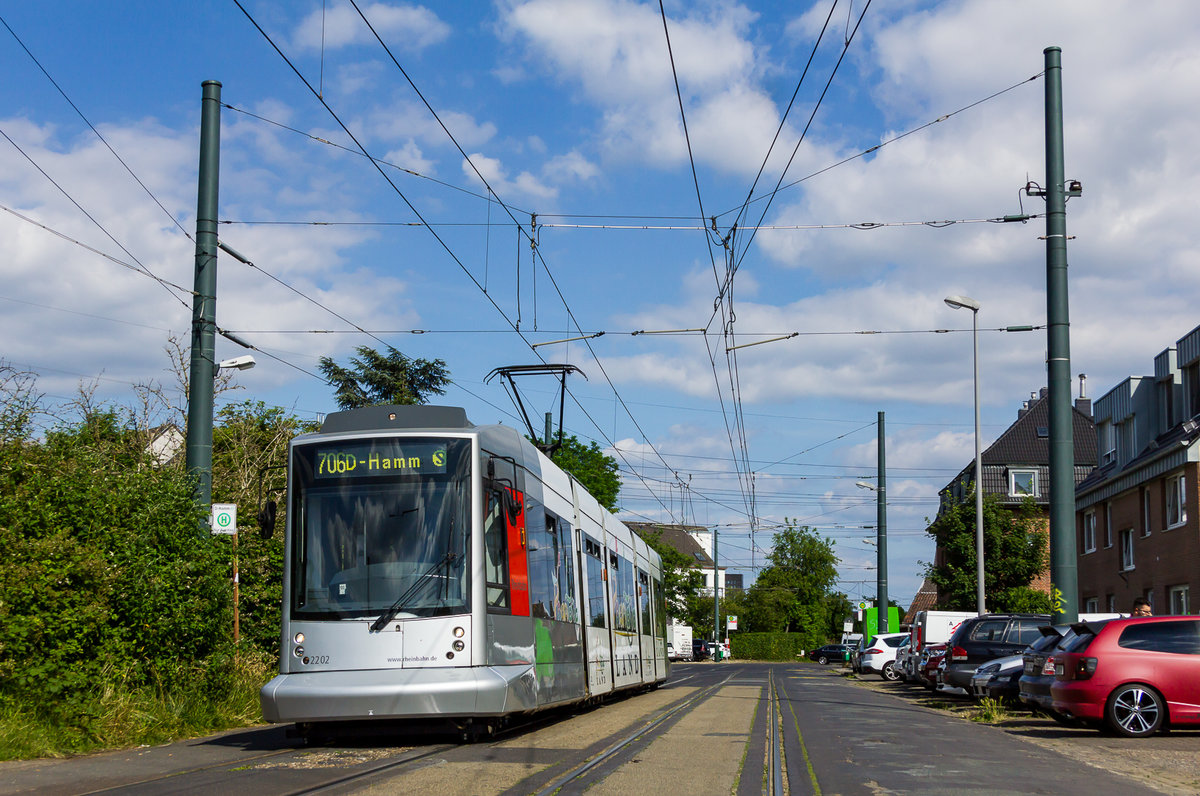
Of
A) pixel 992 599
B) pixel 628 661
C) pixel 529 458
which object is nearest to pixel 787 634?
pixel 992 599

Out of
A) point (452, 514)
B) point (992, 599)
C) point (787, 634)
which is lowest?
point (787, 634)

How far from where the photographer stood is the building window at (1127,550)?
36.1 m

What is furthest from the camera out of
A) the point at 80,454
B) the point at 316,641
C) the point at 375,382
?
the point at 375,382

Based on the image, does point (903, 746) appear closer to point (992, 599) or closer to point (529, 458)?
point (529, 458)

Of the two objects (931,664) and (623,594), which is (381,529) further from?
(931,664)

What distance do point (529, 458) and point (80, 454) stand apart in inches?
201

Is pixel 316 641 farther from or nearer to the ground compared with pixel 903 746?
farther from the ground

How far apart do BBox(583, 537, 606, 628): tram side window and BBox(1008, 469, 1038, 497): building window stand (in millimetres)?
43983

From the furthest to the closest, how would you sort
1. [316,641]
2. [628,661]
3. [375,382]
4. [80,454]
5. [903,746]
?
1. [375,382]
2. [628,661]
3. [80,454]
4. [903,746]
5. [316,641]

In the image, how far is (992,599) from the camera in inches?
1639

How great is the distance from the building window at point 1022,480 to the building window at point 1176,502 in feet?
88.7

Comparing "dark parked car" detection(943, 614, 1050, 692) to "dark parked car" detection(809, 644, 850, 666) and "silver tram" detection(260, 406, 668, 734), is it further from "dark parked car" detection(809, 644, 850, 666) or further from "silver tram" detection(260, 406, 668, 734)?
"dark parked car" detection(809, 644, 850, 666)

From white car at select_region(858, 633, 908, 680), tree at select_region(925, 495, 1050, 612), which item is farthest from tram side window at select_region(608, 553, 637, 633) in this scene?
tree at select_region(925, 495, 1050, 612)

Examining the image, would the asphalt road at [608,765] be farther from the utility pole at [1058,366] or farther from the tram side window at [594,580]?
the tram side window at [594,580]
